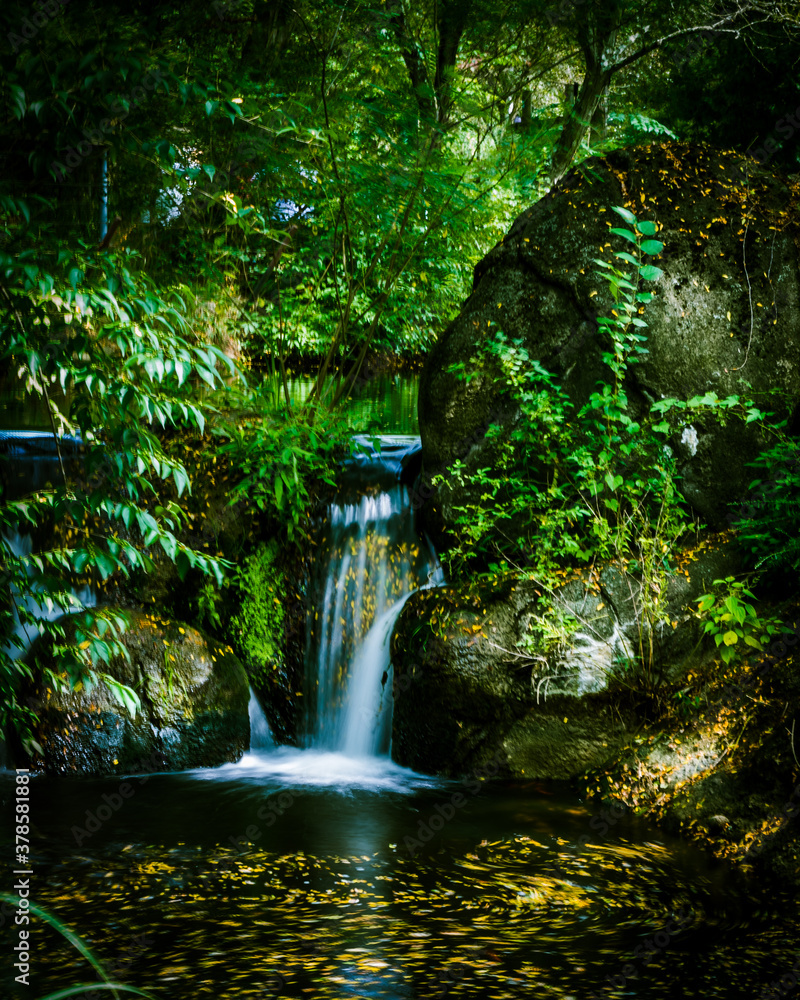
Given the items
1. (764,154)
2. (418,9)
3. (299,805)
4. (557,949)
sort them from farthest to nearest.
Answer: (418,9), (764,154), (299,805), (557,949)

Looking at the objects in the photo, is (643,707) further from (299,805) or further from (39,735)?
(39,735)

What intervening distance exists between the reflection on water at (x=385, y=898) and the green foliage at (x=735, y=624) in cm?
121

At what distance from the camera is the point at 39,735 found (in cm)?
595

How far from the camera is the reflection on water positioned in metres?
3.48

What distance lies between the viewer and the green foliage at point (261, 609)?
22.4ft

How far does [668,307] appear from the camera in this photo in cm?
657

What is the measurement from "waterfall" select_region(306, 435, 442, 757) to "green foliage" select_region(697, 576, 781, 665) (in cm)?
226

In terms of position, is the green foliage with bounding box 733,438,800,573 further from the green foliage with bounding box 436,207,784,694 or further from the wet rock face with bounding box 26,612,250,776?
the wet rock face with bounding box 26,612,250,776

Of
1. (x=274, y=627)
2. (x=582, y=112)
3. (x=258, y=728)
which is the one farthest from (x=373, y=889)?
(x=582, y=112)

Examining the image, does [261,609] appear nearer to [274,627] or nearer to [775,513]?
[274,627]

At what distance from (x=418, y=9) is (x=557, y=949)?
11951 millimetres

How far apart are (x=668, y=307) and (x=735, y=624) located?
254cm

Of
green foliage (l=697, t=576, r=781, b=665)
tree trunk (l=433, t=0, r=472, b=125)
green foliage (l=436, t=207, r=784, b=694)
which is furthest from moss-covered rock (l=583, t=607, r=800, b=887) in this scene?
tree trunk (l=433, t=0, r=472, b=125)

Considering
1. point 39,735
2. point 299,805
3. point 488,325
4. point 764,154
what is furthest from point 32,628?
point 764,154
